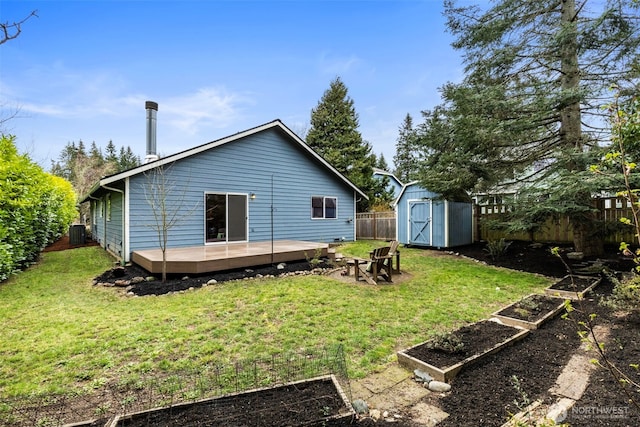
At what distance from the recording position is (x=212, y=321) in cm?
433

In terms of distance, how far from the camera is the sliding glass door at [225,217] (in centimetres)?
979

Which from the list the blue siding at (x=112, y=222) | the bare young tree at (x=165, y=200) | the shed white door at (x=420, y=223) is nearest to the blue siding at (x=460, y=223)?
the shed white door at (x=420, y=223)

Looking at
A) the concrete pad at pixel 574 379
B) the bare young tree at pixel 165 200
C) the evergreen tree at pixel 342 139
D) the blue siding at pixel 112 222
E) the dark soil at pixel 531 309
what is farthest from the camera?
the evergreen tree at pixel 342 139

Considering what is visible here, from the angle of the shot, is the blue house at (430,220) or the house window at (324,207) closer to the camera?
the blue house at (430,220)

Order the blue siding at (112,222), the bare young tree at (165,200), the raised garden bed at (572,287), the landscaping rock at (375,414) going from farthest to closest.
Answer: the blue siding at (112,222) → the bare young tree at (165,200) → the raised garden bed at (572,287) → the landscaping rock at (375,414)

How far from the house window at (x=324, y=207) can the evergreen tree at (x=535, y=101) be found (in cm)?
490

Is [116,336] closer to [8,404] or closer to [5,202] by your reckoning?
[8,404]

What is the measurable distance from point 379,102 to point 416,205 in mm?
11020

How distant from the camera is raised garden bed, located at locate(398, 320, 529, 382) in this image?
286cm

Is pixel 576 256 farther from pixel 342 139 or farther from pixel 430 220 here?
pixel 342 139

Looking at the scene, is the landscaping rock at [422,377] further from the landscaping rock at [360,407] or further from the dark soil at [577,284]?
the dark soil at [577,284]

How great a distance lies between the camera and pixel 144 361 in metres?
3.22

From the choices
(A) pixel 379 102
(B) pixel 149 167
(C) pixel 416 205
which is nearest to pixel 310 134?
(A) pixel 379 102

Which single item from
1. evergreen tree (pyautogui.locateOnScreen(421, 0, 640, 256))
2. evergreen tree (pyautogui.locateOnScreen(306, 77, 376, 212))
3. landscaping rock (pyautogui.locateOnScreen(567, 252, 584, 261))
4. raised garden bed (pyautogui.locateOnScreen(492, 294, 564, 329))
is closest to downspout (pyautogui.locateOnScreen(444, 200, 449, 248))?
evergreen tree (pyautogui.locateOnScreen(421, 0, 640, 256))
